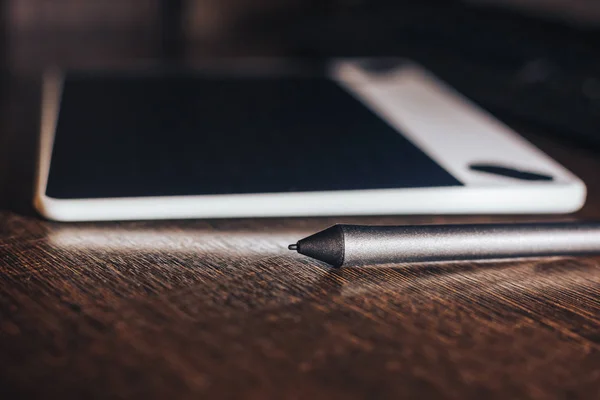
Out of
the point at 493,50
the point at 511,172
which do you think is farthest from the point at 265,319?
the point at 493,50

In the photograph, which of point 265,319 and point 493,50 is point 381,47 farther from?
point 265,319

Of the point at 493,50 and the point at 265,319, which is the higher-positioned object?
the point at 493,50

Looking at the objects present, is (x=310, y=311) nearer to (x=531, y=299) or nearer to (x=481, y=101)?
(x=531, y=299)

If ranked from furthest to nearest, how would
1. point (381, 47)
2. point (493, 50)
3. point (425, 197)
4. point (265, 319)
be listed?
point (381, 47) < point (493, 50) < point (425, 197) < point (265, 319)

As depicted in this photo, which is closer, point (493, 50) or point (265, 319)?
point (265, 319)

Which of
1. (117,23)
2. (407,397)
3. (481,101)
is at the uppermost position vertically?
(117,23)

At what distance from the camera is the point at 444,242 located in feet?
1.09

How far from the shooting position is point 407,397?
238 millimetres

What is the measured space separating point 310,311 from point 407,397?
7 centimetres

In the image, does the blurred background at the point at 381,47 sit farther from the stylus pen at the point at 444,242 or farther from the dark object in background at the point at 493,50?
the stylus pen at the point at 444,242

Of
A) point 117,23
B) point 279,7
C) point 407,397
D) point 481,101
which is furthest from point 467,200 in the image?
point 117,23

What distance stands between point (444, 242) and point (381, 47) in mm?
639

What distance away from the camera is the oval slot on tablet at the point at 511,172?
1.39 feet

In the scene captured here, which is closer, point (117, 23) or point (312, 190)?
point (312, 190)
